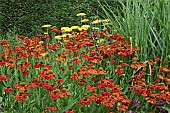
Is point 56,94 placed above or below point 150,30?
below

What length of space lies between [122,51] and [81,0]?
4.87 m

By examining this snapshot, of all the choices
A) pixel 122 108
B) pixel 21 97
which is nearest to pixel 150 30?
pixel 122 108

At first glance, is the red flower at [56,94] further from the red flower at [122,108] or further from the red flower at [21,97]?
the red flower at [122,108]

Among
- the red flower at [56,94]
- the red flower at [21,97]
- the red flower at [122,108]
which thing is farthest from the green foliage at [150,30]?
the red flower at [21,97]

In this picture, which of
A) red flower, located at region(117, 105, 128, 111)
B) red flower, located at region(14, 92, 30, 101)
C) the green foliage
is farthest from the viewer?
the green foliage

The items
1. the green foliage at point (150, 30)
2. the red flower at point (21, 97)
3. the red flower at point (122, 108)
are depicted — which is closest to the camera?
the red flower at point (21, 97)

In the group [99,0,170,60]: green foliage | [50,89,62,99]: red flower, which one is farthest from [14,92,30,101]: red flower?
[99,0,170,60]: green foliage

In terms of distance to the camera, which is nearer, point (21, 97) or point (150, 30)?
point (21, 97)

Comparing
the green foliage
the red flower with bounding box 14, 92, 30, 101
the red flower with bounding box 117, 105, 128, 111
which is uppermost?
the green foliage

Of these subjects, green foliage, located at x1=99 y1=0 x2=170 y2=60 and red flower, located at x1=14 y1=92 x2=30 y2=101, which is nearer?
red flower, located at x1=14 y1=92 x2=30 y2=101

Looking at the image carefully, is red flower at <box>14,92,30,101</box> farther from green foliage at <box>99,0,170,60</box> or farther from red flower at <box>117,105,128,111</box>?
green foliage at <box>99,0,170,60</box>

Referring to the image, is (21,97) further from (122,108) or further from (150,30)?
(150,30)

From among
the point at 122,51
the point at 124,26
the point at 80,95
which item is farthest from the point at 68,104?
the point at 124,26

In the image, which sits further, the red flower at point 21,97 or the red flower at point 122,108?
the red flower at point 122,108
